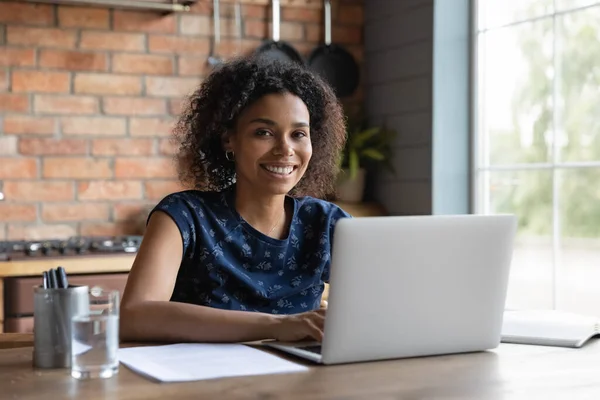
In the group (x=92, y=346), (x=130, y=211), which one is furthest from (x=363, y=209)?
(x=92, y=346)

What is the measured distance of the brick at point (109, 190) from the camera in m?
3.71

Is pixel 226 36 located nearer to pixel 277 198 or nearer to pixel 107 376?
pixel 277 198

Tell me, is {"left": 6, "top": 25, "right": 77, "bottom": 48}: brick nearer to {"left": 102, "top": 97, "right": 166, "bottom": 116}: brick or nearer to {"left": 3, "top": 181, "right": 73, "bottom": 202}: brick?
{"left": 102, "top": 97, "right": 166, "bottom": 116}: brick

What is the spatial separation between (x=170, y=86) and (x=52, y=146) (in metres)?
0.56

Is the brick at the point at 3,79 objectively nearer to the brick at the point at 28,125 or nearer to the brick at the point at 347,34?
the brick at the point at 28,125

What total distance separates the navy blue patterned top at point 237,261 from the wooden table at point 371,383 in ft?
1.98

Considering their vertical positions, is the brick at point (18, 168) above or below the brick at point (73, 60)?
below

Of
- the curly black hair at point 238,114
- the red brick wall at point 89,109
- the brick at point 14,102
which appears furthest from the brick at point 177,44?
the curly black hair at point 238,114

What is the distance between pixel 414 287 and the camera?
154 centimetres

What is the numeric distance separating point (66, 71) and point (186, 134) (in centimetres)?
137

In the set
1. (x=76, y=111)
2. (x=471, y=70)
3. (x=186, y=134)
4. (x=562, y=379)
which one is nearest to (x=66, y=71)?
(x=76, y=111)

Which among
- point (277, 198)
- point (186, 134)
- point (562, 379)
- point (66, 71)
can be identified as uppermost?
point (66, 71)

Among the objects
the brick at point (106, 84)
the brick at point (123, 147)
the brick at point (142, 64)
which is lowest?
the brick at point (123, 147)

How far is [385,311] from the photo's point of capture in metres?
1.52
